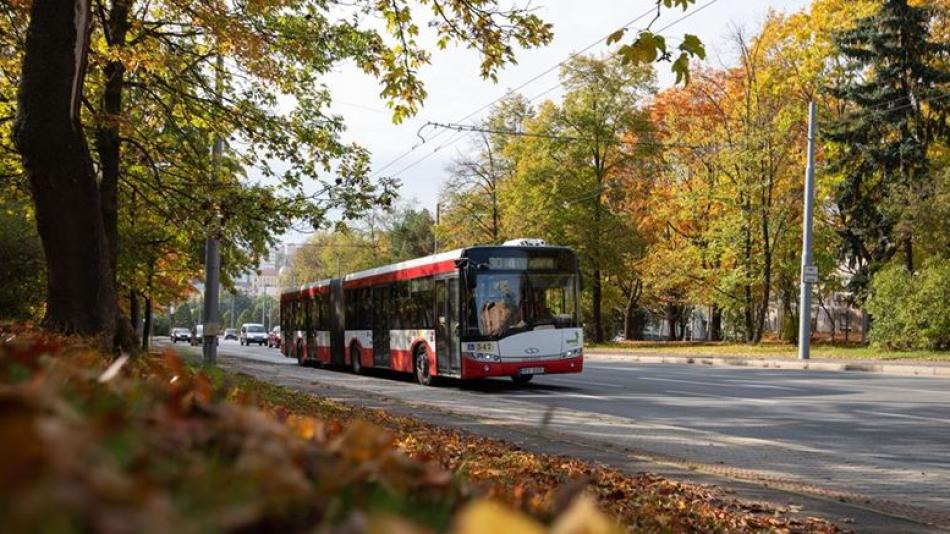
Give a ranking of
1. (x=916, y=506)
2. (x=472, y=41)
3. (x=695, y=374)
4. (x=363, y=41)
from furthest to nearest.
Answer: (x=695, y=374) → (x=363, y=41) → (x=472, y=41) → (x=916, y=506)

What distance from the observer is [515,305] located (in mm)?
18312

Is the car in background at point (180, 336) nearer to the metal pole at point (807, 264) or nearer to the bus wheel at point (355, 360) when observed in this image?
the bus wheel at point (355, 360)

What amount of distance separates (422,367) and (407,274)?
2436 mm

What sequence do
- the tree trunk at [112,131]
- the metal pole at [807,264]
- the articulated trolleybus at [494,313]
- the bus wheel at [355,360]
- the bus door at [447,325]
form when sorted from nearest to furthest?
the tree trunk at [112,131]
the articulated trolleybus at [494,313]
the bus door at [447,325]
the bus wheel at [355,360]
the metal pole at [807,264]

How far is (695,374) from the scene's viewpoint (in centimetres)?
2341

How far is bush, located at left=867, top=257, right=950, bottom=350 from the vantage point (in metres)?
29.4

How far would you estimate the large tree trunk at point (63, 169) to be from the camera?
7.65 m

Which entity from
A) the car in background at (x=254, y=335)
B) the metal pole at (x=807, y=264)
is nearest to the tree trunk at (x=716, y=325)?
the metal pole at (x=807, y=264)

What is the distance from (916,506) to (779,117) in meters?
34.9

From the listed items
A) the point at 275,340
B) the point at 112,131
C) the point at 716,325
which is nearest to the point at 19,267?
the point at 112,131

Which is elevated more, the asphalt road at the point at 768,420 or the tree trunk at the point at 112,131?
the tree trunk at the point at 112,131

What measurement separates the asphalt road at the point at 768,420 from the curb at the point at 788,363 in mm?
1842

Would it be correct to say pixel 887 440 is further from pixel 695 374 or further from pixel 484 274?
pixel 695 374

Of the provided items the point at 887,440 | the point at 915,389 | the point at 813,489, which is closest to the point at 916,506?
the point at 813,489
